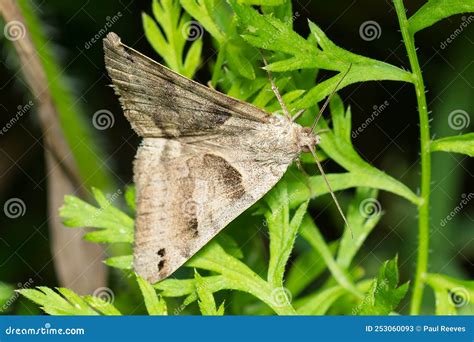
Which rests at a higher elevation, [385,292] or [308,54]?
[308,54]

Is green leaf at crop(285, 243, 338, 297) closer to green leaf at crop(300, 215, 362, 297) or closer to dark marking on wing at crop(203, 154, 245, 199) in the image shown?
green leaf at crop(300, 215, 362, 297)

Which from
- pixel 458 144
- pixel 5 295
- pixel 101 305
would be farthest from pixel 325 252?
pixel 5 295

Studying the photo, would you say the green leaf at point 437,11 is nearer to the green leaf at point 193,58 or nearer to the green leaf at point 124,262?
the green leaf at point 193,58

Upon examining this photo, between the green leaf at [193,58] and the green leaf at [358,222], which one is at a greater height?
the green leaf at [193,58]

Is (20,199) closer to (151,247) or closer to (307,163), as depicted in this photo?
(151,247)

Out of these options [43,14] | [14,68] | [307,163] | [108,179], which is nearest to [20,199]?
[108,179]

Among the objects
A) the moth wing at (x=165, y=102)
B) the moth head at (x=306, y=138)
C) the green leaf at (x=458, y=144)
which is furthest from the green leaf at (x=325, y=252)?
the green leaf at (x=458, y=144)

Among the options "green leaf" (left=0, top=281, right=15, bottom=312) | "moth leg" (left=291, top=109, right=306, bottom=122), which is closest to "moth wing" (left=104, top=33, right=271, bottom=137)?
"moth leg" (left=291, top=109, right=306, bottom=122)

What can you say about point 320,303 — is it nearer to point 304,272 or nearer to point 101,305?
point 304,272
